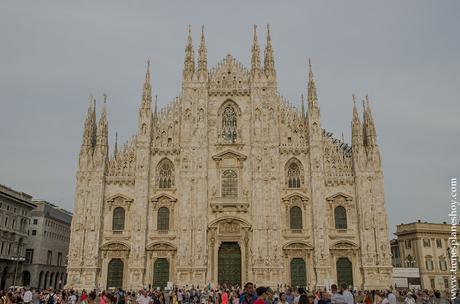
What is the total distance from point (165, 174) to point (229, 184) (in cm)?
598

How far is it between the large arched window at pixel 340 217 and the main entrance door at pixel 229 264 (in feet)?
29.5

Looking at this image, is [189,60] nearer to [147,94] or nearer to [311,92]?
[147,94]

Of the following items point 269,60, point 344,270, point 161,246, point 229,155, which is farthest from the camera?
point 269,60

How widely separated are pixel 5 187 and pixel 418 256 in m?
53.4

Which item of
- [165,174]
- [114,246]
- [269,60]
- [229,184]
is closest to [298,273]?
[229,184]

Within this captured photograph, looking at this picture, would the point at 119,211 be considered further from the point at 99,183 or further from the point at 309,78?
the point at 309,78

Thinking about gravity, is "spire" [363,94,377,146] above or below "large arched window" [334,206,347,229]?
above

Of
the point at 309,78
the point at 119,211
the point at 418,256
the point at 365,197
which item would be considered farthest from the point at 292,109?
the point at 418,256

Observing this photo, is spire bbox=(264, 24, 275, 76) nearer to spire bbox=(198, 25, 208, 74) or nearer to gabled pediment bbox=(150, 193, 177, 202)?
spire bbox=(198, 25, 208, 74)

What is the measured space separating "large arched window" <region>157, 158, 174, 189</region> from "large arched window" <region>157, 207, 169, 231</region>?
2.14 metres

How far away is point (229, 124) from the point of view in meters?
43.5

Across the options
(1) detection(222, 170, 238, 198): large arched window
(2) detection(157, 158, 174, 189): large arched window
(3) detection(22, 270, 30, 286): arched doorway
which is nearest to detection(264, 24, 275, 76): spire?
(1) detection(222, 170, 238, 198): large arched window

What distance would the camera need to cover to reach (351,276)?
39156 millimetres

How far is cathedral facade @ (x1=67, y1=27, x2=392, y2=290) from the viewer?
128 ft
